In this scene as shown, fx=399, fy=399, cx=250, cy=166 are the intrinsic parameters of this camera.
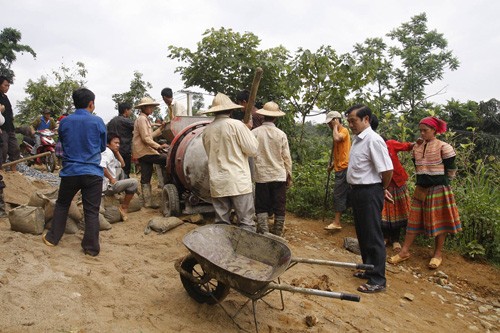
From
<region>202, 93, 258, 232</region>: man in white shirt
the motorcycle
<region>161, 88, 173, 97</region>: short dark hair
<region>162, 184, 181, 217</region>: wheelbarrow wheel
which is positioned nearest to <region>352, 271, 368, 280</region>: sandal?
<region>202, 93, 258, 232</region>: man in white shirt

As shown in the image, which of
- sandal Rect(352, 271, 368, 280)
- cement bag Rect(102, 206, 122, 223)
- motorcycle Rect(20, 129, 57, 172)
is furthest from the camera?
motorcycle Rect(20, 129, 57, 172)

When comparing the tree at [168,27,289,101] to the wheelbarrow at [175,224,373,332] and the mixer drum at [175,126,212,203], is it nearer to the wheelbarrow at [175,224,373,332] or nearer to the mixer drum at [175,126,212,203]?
the mixer drum at [175,126,212,203]

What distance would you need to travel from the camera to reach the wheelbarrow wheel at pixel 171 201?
5875 mm

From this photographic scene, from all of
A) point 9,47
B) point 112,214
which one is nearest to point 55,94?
point 9,47

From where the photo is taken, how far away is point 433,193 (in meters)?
4.79

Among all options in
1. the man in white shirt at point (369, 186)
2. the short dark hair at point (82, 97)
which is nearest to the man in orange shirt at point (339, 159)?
the man in white shirt at point (369, 186)

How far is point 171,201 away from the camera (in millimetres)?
5871

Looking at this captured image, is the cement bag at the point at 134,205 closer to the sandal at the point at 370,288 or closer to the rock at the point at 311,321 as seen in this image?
the sandal at the point at 370,288

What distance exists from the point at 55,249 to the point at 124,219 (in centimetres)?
157

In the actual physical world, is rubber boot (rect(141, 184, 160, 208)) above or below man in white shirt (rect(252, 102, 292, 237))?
below

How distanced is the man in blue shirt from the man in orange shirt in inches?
123

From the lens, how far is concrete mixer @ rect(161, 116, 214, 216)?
215 inches

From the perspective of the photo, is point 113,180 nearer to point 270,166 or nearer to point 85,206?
point 85,206

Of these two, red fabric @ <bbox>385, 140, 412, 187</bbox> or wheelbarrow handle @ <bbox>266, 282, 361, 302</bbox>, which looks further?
red fabric @ <bbox>385, 140, 412, 187</bbox>
